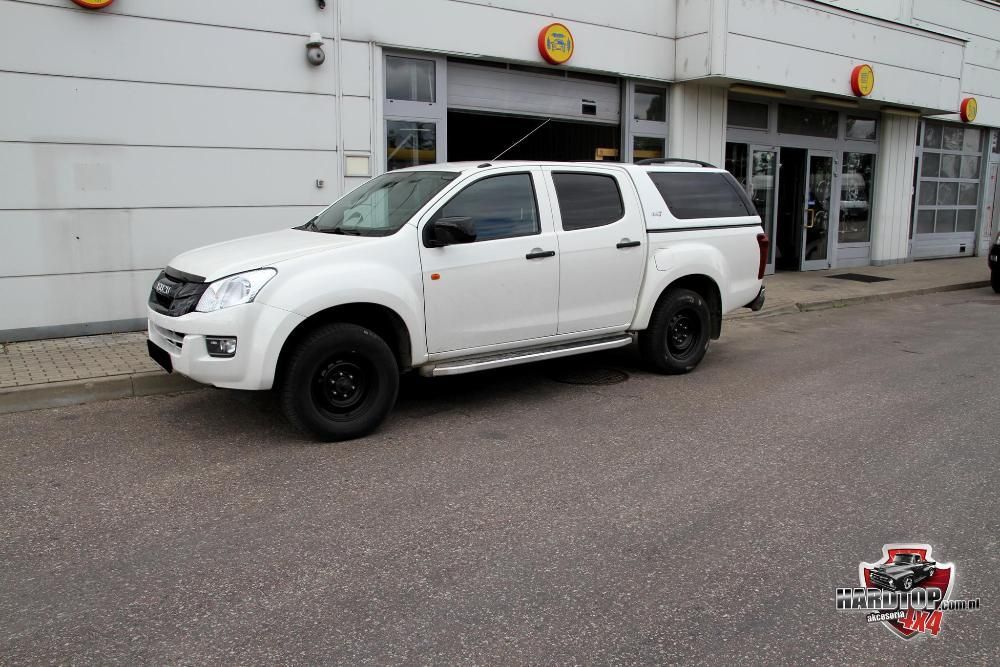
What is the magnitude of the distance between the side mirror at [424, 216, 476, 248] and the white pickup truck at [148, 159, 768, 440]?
0.01 meters

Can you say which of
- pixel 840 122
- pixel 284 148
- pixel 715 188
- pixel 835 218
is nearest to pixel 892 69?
pixel 840 122

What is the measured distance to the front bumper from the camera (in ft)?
16.9

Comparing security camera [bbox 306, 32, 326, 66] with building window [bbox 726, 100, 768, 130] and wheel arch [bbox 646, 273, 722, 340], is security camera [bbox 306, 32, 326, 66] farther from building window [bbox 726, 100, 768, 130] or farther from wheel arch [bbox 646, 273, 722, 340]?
building window [bbox 726, 100, 768, 130]

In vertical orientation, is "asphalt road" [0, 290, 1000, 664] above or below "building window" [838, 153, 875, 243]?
below

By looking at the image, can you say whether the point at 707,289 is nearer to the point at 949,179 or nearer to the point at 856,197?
the point at 856,197

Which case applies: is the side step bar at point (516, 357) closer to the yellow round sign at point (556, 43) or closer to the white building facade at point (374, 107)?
the white building facade at point (374, 107)

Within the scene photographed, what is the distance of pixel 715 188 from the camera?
782 cm

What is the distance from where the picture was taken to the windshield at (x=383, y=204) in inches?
238

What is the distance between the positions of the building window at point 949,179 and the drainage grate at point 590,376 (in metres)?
14.4

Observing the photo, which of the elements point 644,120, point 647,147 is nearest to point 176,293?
point 644,120

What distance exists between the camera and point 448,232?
5691mm

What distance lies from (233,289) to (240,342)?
14.3 inches

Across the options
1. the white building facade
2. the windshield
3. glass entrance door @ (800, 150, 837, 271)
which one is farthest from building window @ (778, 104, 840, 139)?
the windshield

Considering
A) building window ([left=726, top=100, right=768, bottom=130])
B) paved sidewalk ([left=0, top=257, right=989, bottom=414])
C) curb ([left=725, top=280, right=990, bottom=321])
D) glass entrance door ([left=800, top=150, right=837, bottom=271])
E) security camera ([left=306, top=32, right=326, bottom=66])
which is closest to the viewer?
paved sidewalk ([left=0, top=257, right=989, bottom=414])
